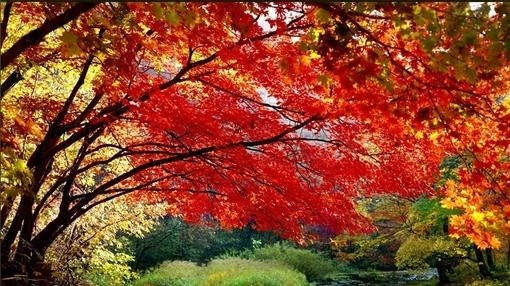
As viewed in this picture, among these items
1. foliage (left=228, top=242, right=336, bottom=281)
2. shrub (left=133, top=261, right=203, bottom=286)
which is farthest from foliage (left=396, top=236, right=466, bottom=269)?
foliage (left=228, top=242, right=336, bottom=281)

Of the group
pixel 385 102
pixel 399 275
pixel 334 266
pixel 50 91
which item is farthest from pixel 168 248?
pixel 385 102

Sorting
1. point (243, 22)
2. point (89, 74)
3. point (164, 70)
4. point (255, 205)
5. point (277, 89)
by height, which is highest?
point (89, 74)

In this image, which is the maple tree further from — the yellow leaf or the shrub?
the shrub

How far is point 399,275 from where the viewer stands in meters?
22.9

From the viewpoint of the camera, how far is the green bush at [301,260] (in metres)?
22.9

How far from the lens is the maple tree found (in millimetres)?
4090

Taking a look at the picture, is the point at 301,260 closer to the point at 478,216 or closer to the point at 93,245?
the point at 93,245

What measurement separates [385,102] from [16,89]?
23.2 ft

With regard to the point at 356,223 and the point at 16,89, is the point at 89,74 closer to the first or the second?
the point at 16,89

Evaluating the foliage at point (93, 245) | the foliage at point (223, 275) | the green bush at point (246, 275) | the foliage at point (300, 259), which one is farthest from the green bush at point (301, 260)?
the foliage at point (93, 245)

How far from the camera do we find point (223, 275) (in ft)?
54.6

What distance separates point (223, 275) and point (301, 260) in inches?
292

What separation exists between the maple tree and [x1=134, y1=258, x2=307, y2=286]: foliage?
7336 mm

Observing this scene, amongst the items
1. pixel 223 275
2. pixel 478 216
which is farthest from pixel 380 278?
pixel 478 216
